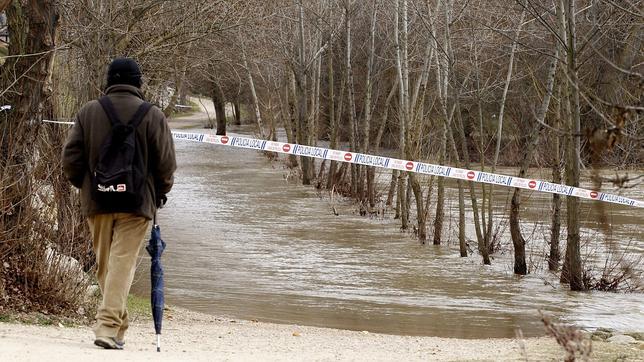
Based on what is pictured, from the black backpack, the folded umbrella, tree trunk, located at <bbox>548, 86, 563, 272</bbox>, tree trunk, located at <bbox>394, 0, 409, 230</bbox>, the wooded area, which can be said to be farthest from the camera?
tree trunk, located at <bbox>394, 0, 409, 230</bbox>

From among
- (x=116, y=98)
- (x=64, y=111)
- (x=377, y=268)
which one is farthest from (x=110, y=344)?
(x=377, y=268)

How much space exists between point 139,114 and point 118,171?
416 millimetres

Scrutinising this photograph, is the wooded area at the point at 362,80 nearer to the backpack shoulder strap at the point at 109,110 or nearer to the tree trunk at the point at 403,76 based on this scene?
the tree trunk at the point at 403,76

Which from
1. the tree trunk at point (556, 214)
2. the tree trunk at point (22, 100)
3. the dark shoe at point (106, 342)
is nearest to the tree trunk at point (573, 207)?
the tree trunk at point (556, 214)

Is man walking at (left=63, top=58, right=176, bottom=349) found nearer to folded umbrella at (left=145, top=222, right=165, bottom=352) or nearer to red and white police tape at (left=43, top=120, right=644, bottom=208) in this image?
folded umbrella at (left=145, top=222, right=165, bottom=352)

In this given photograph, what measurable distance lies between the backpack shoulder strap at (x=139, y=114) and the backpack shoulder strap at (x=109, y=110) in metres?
0.09

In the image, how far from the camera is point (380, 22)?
28.9 m

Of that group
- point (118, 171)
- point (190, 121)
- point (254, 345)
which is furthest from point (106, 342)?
point (190, 121)

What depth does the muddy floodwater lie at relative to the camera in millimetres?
12812

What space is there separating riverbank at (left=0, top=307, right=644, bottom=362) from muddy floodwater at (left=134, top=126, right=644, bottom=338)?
133 centimetres

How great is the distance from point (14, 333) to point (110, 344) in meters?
1.03

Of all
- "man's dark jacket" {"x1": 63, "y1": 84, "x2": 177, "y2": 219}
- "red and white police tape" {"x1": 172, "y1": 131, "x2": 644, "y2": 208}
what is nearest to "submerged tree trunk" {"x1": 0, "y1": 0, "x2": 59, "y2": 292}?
"man's dark jacket" {"x1": 63, "y1": 84, "x2": 177, "y2": 219}

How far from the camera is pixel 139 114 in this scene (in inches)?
271

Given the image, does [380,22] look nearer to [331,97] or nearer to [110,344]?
[331,97]
